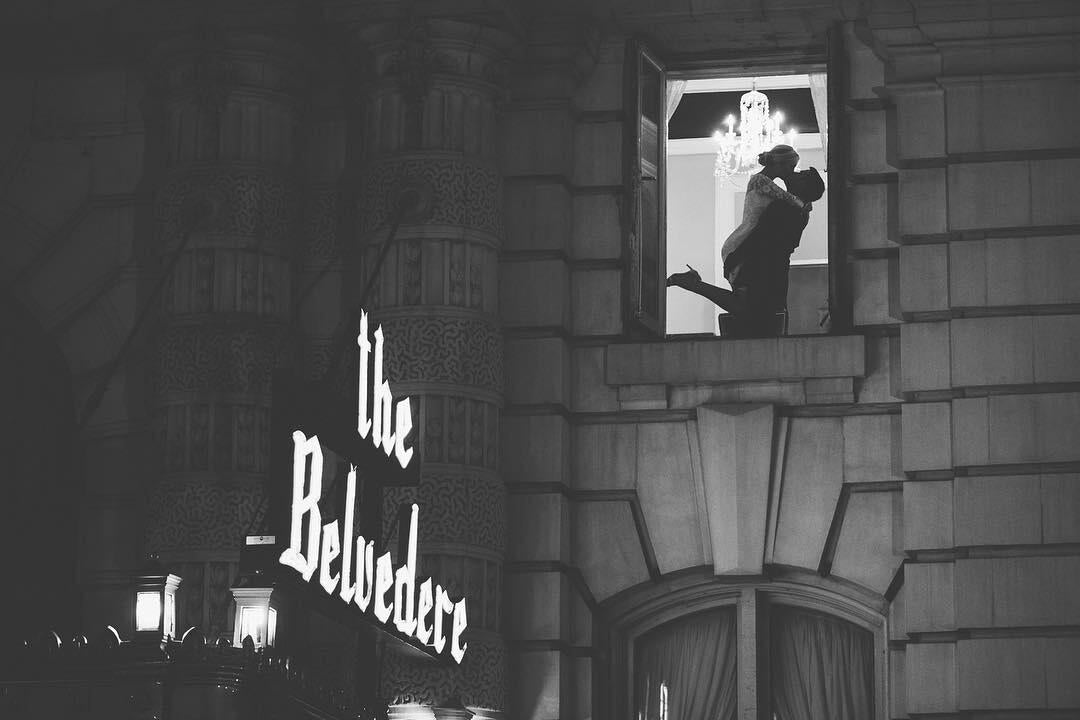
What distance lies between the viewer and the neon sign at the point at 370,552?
1834 cm

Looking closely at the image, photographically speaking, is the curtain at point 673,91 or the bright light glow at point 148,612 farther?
the curtain at point 673,91

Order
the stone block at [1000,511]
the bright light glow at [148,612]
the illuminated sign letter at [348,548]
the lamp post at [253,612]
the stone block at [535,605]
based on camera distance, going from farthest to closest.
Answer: the stone block at [535,605]
the stone block at [1000,511]
the illuminated sign letter at [348,548]
the lamp post at [253,612]
the bright light glow at [148,612]

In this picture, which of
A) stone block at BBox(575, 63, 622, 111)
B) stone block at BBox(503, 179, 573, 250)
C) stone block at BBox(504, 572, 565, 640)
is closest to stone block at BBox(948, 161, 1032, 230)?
stone block at BBox(575, 63, 622, 111)

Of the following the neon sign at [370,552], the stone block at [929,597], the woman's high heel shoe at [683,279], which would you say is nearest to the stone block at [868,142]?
the woman's high heel shoe at [683,279]

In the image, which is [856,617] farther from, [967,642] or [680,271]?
[680,271]

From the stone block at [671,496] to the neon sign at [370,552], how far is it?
88.4 inches

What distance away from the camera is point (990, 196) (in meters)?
23.6

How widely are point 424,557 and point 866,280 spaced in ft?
16.7

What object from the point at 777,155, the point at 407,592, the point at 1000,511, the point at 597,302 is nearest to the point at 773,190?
the point at 777,155

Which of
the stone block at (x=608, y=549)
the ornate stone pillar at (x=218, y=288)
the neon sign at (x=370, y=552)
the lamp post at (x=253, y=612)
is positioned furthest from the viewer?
the stone block at (x=608, y=549)

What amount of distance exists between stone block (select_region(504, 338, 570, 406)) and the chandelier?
118 inches

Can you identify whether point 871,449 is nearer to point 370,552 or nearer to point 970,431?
point 970,431

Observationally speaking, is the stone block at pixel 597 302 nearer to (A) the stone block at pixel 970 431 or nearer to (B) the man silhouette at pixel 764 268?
(B) the man silhouette at pixel 764 268

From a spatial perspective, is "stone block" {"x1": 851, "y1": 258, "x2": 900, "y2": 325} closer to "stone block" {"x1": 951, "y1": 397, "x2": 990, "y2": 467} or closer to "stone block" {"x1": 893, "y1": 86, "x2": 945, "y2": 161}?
"stone block" {"x1": 893, "y1": 86, "x2": 945, "y2": 161}
